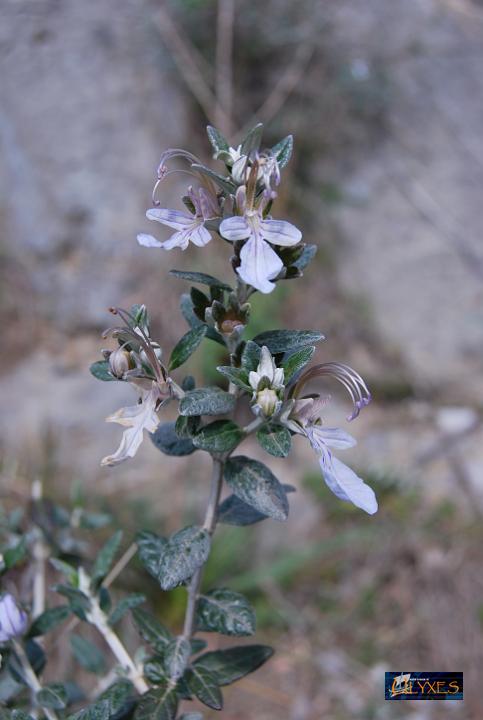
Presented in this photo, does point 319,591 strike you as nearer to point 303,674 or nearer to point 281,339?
point 303,674

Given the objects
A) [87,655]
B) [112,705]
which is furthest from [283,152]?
[87,655]

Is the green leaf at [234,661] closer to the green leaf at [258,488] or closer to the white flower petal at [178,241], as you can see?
the green leaf at [258,488]

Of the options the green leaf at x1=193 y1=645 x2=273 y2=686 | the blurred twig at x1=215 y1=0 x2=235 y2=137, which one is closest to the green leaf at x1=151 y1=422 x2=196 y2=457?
the green leaf at x1=193 y1=645 x2=273 y2=686

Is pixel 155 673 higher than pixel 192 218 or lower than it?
lower

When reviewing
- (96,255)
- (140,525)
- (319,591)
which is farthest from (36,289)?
(319,591)
